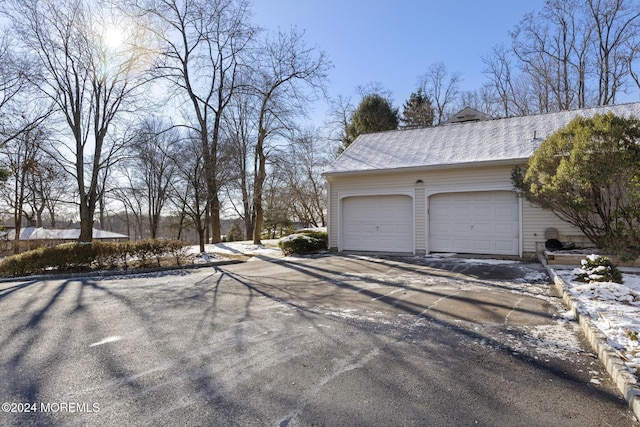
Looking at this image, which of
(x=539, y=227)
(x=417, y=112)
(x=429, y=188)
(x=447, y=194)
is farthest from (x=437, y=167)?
(x=417, y=112)

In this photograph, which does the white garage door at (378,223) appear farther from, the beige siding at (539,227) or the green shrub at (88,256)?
the green shrub at (88,256)

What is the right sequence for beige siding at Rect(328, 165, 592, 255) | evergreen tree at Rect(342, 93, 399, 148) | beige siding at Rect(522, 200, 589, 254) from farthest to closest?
evergreen tree at Rect(342, 93, 399, 148)
beige siding at Rect(328, 165, 592, 255)
beige siding at Rect(522, 200, 589, 254)

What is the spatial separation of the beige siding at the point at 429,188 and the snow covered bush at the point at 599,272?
3.64 metres

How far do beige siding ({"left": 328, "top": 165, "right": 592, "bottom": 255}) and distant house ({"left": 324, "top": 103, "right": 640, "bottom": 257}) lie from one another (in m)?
0.02

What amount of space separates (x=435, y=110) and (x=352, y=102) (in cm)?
695

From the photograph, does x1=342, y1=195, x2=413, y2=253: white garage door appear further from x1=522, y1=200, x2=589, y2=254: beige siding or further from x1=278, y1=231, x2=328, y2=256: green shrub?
x1=522, y1=200, x2=589, y2=254: beige siding

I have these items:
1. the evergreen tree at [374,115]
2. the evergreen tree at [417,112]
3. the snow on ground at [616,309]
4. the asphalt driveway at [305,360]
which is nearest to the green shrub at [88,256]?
the asphalt driveway at [305,360]

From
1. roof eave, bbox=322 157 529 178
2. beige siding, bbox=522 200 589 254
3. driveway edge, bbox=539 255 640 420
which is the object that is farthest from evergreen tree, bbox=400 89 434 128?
driveway edge, bbox=539 255 640 420

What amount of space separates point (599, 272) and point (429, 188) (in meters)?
5.50

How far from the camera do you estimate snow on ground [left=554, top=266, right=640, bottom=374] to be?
3102mm

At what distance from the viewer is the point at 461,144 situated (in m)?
11.4

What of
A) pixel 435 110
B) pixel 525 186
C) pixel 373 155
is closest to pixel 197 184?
pixel 373 155

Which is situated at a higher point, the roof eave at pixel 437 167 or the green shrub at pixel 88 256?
the roof eave at pixel 437 167

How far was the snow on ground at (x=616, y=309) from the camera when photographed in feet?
10.2
